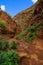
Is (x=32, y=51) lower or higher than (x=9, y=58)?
higher

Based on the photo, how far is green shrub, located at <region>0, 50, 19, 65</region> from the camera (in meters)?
13.7

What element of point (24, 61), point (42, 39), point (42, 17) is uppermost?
point (42, 17)

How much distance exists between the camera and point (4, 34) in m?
21.0

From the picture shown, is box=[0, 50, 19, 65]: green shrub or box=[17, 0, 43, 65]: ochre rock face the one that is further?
box=[17, 0, 43, 65]: ochre rock face

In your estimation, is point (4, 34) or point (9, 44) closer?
point (9, 44)

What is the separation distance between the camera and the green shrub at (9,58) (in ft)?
45.1

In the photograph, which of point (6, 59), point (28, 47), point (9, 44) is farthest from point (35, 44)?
point (6, 59)

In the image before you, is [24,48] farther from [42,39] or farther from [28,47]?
[42,39]

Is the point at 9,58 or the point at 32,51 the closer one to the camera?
the point at 9,58

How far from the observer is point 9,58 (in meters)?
14.3

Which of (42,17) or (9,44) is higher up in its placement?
(42,17)

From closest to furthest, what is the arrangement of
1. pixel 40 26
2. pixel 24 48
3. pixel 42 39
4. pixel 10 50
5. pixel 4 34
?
pixel 10 50
pixel 24 48
pixel 42 39
pixel 40 26
pixel 4 34

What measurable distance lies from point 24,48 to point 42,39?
1.83 m

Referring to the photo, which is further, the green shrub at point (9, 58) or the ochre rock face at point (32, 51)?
the ochre rock face at point (32, 51)
